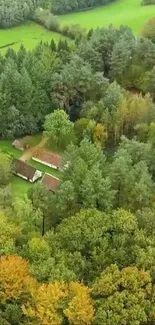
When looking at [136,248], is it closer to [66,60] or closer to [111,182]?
[111,182]

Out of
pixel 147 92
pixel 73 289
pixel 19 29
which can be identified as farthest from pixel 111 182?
pixel 19 29

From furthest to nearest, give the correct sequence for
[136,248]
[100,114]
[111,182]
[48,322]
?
[100,114] < [111,182] < [136,248] < [48,322]

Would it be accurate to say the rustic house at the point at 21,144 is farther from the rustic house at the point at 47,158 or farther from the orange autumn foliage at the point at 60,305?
the orange autumn foliage at the point at 60,305

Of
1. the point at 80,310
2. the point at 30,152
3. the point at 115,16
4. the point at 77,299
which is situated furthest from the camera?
the point at 115,16

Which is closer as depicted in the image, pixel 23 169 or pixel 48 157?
pixel 23 169

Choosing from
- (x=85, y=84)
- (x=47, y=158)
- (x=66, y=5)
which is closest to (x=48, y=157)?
(x=47, y=158)

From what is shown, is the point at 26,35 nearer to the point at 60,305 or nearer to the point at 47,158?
the point at 47,158
